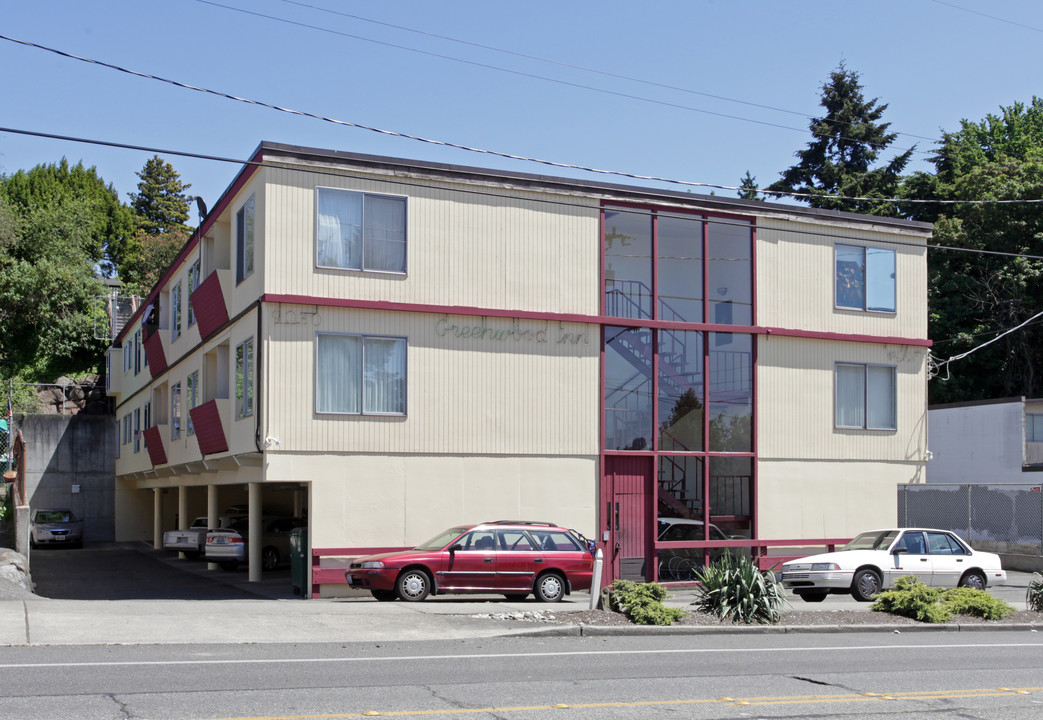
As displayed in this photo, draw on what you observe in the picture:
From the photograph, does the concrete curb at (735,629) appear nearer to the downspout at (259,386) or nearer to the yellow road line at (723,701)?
the yellow road line at (723,701)

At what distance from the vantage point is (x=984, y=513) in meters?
27.3

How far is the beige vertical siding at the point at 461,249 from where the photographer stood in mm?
20359

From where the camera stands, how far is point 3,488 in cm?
4122

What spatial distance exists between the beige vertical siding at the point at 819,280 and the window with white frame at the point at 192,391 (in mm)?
13850

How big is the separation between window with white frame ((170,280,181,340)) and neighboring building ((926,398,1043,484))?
69.9 feet

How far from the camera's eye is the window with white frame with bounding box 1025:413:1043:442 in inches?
1240

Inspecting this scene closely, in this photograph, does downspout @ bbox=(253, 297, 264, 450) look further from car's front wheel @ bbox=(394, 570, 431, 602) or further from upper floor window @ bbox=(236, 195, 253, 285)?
car's front wheel @ bbox=(394, 570, 431, 602)

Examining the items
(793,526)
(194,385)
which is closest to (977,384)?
(793,526)

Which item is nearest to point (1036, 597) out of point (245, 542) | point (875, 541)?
point (875, 541)

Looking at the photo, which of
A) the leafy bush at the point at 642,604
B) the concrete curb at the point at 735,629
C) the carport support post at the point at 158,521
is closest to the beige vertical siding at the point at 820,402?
the concrete curb at the point at 735,629

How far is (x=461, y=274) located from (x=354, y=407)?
11.3ft

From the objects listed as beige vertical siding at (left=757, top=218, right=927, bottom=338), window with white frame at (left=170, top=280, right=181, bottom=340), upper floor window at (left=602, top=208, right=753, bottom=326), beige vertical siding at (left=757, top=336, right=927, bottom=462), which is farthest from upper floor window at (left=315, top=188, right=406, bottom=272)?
window with white frame at (left=170, top=280, right=181, bottom=340)

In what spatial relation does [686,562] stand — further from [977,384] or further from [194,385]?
[977,384]

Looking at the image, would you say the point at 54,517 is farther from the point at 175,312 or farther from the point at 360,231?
the point at 360,231
